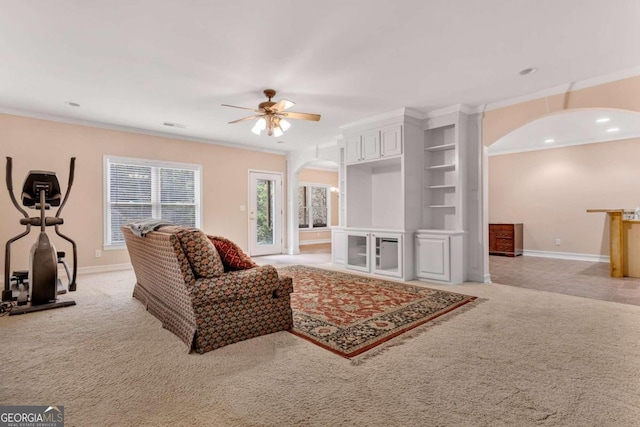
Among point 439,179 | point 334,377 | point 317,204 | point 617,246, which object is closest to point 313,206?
point 317,204

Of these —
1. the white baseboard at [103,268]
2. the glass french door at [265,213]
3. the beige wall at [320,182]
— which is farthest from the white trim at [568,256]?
the white baseboard at [103,268]

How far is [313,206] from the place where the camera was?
10.5m

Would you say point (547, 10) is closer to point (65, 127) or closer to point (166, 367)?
point (166, 367)

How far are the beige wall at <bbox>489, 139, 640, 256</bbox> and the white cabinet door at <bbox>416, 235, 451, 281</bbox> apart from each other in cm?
443

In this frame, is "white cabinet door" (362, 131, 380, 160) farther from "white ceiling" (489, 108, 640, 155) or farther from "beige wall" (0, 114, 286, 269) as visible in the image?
"beige wall" (0, 114, 286, 269)

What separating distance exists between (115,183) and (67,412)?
4.97 m

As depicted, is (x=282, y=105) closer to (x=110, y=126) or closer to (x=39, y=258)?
(x=39, y=258)

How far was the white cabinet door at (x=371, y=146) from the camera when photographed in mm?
5262

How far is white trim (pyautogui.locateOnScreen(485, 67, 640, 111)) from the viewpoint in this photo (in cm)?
356

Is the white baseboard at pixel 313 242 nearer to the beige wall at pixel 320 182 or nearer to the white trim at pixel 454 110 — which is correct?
the beige wall at pixel 320 182

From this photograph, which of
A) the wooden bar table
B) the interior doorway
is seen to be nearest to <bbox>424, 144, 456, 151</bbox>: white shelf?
the wooden bar table

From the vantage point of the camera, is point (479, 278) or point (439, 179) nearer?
point (479, 278)

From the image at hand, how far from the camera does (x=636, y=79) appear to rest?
3533mm

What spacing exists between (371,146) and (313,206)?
5.29 meters
